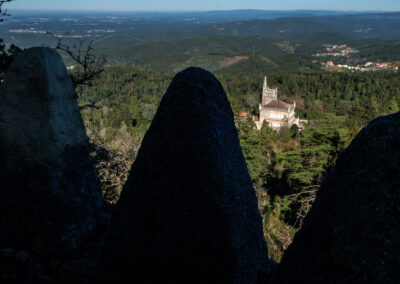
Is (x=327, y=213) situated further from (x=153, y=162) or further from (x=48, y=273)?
(x=48, y=273)

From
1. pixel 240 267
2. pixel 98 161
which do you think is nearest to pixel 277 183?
pixel 98 161

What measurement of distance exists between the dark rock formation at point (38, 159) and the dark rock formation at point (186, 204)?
195cm

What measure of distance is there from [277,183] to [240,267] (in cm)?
2305

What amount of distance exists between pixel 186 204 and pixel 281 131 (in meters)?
56.6

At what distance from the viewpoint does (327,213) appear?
9.64 feet

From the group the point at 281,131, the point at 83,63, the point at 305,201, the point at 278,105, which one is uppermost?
the point at 83,63

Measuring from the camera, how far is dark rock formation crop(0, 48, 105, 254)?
5.43 metres

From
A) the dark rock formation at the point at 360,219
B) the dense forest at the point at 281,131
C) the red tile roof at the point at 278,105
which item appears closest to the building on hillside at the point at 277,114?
the red tile roof at the point at 278,105

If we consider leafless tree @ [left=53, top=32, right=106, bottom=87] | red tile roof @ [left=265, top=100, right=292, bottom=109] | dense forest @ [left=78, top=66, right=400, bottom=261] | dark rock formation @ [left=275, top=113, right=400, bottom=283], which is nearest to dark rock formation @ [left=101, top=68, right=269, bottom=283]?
dark rock formation @ [left=275, top=113, right=400, bottom=283]

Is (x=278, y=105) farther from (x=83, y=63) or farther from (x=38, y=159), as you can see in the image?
(x=38, y=159)

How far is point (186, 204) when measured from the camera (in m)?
3.80

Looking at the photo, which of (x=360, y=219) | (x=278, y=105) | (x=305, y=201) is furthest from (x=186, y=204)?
(x=278, y=105)

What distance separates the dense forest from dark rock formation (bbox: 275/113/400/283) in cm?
277

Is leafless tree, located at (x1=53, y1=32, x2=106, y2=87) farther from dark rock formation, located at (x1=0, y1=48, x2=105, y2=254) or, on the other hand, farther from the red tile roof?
the red tile roof
